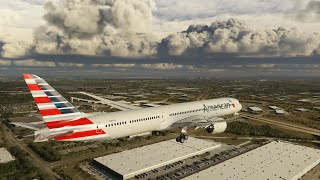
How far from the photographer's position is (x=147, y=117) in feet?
185

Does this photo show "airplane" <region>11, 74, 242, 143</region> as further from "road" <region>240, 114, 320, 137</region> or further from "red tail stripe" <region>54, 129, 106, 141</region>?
"road" <region>240, 114, 320, 137</region>

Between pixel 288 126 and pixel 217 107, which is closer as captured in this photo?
pixel 217 107

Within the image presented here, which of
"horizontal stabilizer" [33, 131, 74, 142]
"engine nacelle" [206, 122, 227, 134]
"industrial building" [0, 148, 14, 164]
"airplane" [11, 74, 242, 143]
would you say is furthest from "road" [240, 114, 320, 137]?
"industrial building" [0, 148, 14, 164]

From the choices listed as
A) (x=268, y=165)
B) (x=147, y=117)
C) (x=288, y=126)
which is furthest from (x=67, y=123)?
(x=288, y=126)

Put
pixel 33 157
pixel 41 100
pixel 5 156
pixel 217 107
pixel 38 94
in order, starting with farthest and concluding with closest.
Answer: pixel 33 157, pixel 5 156, pixel 217 107, pixel 41 100, pixel 38 94

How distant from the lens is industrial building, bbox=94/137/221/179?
237 ft

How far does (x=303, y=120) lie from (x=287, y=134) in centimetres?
3938

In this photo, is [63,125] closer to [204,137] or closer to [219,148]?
[219,148]

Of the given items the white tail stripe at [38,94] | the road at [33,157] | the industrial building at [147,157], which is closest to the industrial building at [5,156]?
the road at [33,157]

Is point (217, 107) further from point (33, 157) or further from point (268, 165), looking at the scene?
point (33, 157)

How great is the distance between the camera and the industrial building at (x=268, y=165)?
219ft

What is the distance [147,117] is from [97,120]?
12.1 meters

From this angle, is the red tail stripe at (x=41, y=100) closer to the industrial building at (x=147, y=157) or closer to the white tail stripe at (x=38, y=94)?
the white tail stripe at (x=38, y=94)

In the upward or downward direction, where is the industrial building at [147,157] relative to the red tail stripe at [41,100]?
downward
